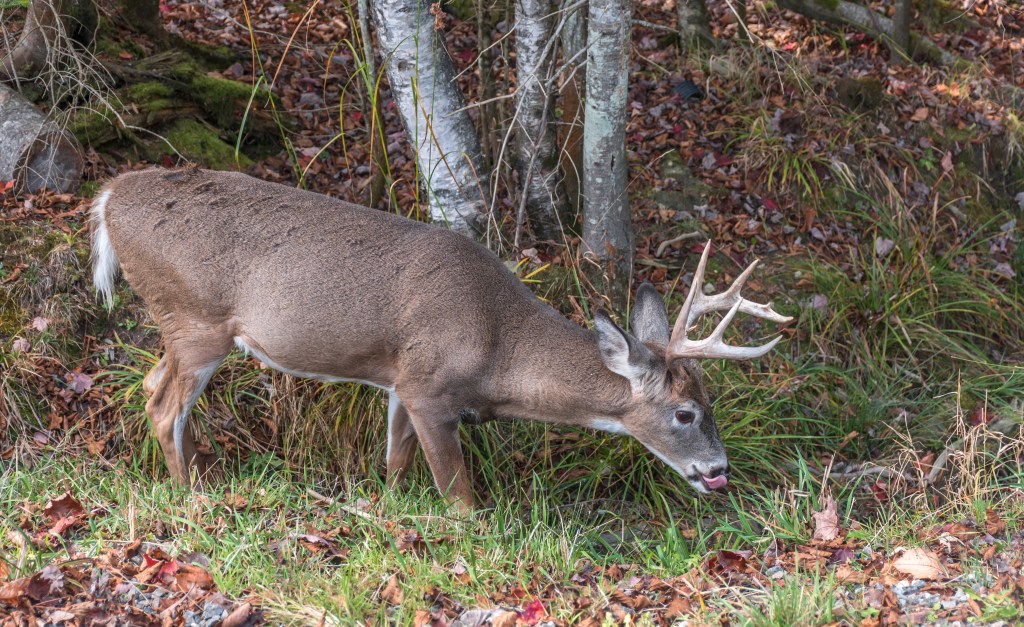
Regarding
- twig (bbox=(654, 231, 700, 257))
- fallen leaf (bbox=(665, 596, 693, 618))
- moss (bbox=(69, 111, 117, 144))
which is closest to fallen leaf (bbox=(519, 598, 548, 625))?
fallen leaf (bbox=(665, 596, 693, 618))

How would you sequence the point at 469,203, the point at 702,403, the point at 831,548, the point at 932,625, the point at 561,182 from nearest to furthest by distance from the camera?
1. the point at 932,625
2. the point at 831,548
3. the point at 702,403
4. the point at 469,203
5. the point at 561,182

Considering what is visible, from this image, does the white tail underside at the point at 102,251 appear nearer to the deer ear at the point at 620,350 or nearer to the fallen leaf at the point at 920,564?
the deer ear at the point at 620,350

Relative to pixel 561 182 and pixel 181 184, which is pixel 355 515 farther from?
pixel 561 182

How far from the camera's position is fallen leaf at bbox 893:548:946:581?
3.94 metres

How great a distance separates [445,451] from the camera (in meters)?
5.07

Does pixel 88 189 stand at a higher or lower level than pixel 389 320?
higher

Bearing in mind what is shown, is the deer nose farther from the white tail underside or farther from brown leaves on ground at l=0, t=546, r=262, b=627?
the white tail underside

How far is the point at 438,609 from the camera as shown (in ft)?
12.6

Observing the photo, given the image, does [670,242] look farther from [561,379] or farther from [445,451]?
[445,451]

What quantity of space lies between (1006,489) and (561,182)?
3.30 meters

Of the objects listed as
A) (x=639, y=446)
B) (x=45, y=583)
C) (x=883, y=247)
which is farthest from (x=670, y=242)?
(x=45, y=583)

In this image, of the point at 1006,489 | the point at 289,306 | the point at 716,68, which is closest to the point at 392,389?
the point at 289,306

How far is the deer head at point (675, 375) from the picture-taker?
15.7ft

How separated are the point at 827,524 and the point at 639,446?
3.77ft
